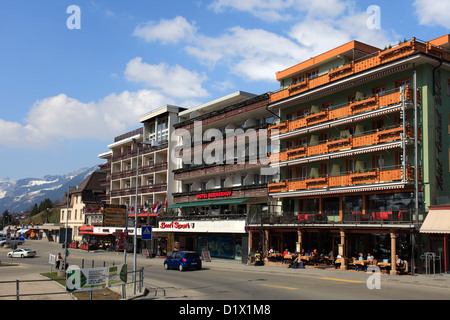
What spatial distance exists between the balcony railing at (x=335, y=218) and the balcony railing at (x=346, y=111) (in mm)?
7971

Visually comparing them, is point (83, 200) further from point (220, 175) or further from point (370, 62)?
point (370, 62)

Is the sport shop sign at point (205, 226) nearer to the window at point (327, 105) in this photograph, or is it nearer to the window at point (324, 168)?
the window at point (324, 168)

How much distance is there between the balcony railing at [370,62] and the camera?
1315 inches

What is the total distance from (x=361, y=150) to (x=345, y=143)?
1.90m

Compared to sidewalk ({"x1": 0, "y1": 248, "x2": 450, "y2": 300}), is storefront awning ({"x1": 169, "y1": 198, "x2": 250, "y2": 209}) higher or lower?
higher

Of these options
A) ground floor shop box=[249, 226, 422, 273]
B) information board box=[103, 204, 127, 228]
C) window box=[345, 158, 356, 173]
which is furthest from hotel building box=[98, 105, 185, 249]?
window box=[345, 158, 356, 173]

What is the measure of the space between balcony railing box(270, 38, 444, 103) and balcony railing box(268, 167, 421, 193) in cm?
823

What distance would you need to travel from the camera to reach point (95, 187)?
3762 inches

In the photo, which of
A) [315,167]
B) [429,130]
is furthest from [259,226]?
[429,130]

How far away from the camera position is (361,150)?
36438 millimetres

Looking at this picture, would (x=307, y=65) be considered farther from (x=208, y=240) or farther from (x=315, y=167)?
(x=208, y=240)

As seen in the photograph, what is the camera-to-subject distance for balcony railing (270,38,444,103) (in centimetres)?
3341

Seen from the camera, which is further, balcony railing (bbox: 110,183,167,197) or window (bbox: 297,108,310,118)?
balcony railing (bbox: 110,183,167,197)

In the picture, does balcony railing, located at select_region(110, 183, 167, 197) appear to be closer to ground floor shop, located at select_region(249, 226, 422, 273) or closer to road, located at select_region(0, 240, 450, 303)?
ground floor shop, located at select_region(249, 226, 422, 273)
